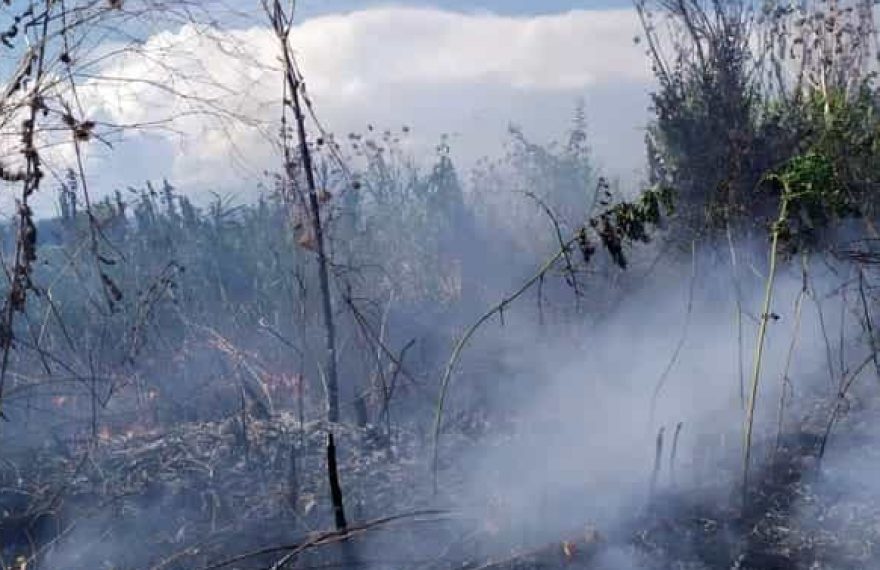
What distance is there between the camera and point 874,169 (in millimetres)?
6754

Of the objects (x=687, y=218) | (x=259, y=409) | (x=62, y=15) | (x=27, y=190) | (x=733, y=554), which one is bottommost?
(x=733, y=554)

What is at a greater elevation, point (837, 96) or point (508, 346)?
point (837, 96)

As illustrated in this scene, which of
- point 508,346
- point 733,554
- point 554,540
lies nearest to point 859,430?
point 733,554

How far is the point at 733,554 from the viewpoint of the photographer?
3.84 m

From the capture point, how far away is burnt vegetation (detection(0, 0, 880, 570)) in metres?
3.84

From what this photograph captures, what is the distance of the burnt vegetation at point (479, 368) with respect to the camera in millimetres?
3836

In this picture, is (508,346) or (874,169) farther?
(508,346)

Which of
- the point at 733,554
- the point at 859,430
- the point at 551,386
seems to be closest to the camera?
the point at 733,554

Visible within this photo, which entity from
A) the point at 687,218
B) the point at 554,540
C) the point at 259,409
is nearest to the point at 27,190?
the point at 554,540

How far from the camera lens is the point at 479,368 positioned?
683cm

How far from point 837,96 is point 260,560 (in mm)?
6702

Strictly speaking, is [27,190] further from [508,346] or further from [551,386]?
[508,346]

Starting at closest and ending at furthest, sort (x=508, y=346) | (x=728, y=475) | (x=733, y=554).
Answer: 1. (x=733, y=554)
2. (x=728, y=475)
3. (x=508, y=346)

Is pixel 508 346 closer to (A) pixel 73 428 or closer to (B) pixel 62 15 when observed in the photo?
(A) pixel 73 428
